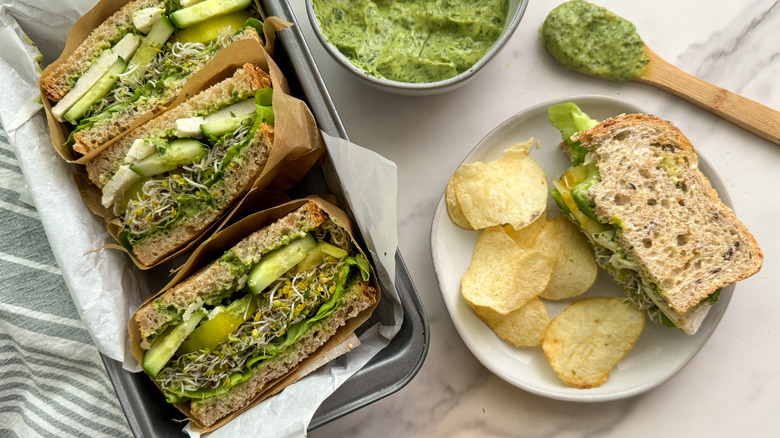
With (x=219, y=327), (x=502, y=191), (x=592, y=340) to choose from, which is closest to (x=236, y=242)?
(x=219, y=327)

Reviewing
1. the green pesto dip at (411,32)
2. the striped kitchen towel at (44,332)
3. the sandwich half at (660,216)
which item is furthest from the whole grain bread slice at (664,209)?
the striped kitchen towel at (44,332)

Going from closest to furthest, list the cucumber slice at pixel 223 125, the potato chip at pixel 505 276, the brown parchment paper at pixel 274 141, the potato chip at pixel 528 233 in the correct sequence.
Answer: the brown parchment paper at pixel 274 141 < the cucumber slice at pixel 223 125 < the potato chip at pixel 505 276 < the potato chip at pixel 528 233

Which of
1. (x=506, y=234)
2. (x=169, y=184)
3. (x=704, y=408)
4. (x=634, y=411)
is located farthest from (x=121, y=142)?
(x=704, y=408)

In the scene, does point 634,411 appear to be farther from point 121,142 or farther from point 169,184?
point 121,142

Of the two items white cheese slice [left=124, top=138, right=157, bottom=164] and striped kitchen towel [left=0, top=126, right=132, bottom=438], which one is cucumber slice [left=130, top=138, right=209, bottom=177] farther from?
striped kitchen towel [left=0, top=126, right=132, bottom=438]

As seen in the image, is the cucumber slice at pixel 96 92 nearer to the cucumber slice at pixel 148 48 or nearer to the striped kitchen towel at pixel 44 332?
the cucumber slice at pixel 148 48

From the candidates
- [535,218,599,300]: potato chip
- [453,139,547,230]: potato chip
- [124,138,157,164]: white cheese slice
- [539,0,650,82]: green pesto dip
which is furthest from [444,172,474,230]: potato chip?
[124,138,157,164]: white cheese slice

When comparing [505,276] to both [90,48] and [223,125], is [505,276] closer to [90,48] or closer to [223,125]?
[223,125]

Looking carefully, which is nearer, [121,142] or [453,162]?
[121,142]
